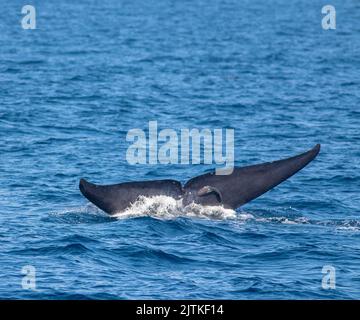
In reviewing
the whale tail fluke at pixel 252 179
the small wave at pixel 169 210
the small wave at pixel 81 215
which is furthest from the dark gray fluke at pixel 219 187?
the small wave at pixel 81 215

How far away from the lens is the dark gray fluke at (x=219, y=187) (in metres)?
22.7

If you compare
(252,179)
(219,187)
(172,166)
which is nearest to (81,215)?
(219,187)

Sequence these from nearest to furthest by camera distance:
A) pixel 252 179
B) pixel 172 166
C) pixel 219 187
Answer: pixel 252 179 → pixel 219 187 → pixel 172 166

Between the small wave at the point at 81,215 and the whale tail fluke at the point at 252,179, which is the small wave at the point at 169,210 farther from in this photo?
the small wave at the point at 81,215

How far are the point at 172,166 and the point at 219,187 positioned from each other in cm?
942

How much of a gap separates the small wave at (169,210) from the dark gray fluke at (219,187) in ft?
0.73

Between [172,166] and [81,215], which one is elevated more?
[172,166]

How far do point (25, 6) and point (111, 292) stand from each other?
9592 centimetres

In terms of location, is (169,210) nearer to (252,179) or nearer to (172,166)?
A: (252,179)

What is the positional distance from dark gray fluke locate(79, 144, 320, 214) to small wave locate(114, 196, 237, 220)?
0.22m

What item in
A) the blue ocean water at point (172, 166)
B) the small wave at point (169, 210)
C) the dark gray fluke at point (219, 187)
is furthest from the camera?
the small wave at point (169, 210)

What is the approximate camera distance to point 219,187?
910 inches

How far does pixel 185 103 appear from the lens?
45281 millimetres

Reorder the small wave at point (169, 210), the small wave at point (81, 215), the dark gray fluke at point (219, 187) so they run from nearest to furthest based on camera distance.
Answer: the dark gray fluke at point (219, 187) < the small wave at point (169, 210) < the small wave at point (81, 215)
